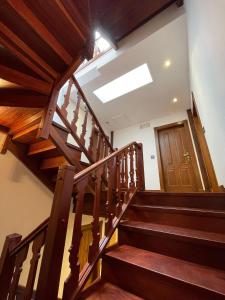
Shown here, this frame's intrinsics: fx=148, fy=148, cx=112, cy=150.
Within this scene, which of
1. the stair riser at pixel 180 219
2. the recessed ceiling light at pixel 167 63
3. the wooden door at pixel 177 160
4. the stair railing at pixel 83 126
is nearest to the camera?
the stair riser at pixel 180 219

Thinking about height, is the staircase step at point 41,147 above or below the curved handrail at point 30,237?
above

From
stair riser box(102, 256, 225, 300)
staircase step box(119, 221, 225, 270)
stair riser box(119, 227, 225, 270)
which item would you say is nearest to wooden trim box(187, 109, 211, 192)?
staircase step box(119, 221, 225, 270)

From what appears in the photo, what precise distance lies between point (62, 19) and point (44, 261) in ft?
5.49

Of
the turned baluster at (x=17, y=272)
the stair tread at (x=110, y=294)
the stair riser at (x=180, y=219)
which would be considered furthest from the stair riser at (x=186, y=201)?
the turned baluster at (x=17, y=272)

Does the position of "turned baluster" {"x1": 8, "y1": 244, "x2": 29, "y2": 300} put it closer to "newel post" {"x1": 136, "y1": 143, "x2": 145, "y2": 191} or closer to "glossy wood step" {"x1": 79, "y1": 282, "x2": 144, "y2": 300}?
"glossy wood step" {"x1": 79, "y1": 282, "x2": 144, "y2": 300}

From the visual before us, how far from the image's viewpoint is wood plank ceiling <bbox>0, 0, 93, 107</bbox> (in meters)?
1.04

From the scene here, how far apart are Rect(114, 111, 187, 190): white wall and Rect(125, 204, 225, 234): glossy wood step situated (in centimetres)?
246

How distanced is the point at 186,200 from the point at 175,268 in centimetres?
83

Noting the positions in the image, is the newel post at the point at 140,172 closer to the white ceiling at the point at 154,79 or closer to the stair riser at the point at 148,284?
the stair riser at the point at 148,284

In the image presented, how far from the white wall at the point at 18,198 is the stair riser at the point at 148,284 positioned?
1.67 metres

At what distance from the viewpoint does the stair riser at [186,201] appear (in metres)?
1.58

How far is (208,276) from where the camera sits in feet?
3.14

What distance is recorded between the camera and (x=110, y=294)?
1042 mm

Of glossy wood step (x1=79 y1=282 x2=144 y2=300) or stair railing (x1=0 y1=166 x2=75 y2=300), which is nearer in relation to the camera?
stair railing (x1=0 y1=166 x2=75 y2=300)
